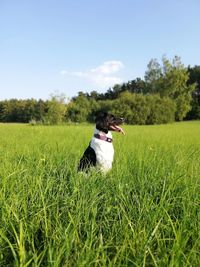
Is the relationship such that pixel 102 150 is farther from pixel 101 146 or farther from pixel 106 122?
pixel 106 122

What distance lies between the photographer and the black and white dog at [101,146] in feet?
16.3

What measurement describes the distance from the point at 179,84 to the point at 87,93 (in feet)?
111

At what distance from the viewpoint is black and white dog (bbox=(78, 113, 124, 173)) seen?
4975 mm

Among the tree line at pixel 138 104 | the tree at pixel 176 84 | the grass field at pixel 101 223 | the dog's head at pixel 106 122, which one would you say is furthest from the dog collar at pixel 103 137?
the tree at pixel 176 84

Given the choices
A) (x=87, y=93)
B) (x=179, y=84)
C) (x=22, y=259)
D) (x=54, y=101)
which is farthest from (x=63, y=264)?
(x=87, y=93)

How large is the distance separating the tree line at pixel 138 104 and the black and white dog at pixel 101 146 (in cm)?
1039

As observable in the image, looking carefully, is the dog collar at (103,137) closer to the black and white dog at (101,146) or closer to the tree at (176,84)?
the black and white dog at (101,146)

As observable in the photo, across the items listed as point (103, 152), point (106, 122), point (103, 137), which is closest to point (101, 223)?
point (103, 152)

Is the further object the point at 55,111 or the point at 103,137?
the point at 55,111

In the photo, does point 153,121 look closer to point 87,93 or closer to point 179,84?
point 179,84

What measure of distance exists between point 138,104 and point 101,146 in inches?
1284

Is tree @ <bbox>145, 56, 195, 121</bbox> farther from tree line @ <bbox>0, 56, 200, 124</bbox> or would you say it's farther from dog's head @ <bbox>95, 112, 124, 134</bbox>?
dog's head @ <bbox>95, 112, 124, 134</bbox>

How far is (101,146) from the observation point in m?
5.12

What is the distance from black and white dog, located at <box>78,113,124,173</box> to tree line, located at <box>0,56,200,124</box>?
10.4 meters
